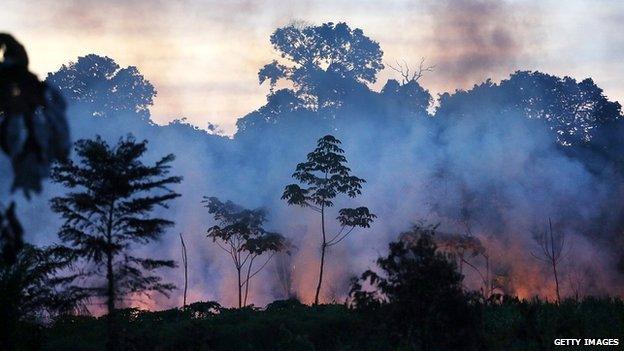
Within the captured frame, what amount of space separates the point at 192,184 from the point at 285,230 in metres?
7.09

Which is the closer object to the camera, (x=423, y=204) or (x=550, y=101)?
(x=423, y=204)

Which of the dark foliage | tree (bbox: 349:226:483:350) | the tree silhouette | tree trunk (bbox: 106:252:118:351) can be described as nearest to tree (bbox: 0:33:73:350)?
tree (bbox: 349:226:483:350)

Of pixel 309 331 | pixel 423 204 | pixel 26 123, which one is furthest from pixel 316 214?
pixel 26 123

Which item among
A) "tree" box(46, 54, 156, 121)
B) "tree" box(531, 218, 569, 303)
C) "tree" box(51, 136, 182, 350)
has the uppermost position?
"tree" box(46, 54, 156, 121)

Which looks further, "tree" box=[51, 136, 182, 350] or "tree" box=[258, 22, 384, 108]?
"tree" box=[258, 22, 384, 108]

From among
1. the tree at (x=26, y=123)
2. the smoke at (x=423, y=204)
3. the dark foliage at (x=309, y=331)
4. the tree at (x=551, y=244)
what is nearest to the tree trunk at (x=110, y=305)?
the dark foliage at (x=309, y=331)

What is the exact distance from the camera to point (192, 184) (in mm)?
42844

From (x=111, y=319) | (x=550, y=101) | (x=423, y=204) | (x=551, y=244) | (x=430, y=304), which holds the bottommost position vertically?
(x=430, y=304)

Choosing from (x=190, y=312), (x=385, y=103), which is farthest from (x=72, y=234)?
(x=385, y=103)

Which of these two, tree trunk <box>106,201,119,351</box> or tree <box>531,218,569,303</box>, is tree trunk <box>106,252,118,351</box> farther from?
tree <box>531,218,569,303</box>

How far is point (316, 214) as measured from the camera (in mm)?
39344

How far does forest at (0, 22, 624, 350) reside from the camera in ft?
39.9

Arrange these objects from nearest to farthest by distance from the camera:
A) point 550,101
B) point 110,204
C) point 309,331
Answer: point 110,204, point 309,331, point 550,101

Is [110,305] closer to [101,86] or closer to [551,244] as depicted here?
[551,244]
